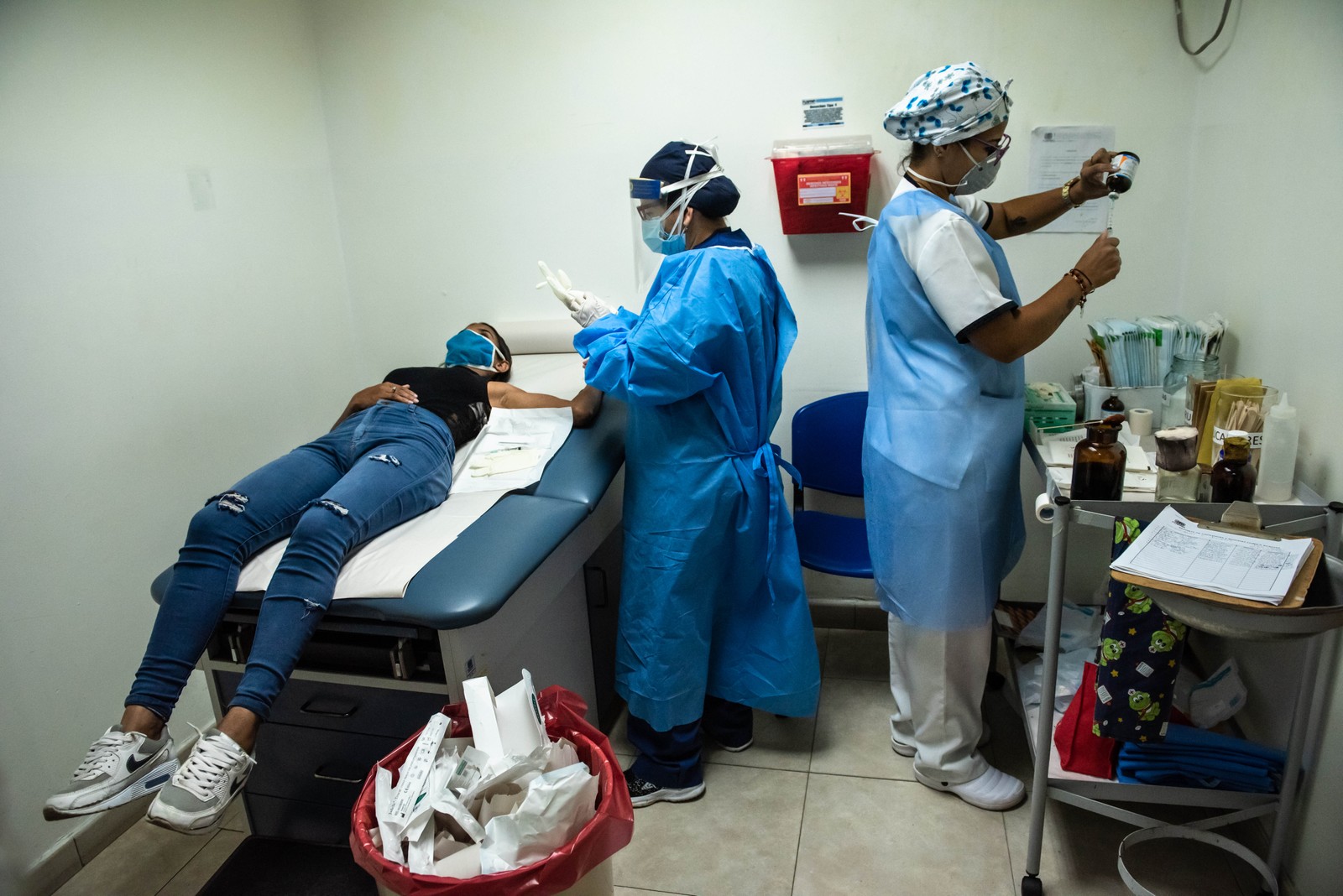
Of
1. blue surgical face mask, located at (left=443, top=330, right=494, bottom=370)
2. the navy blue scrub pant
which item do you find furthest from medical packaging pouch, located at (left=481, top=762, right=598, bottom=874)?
blue surgical face mask, located at (left=443, top=330, right=494, bottom=370)

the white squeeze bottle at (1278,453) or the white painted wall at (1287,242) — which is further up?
the white painted wall at (1287,242)

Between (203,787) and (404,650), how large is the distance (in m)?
0.37

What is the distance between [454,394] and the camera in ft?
7.79

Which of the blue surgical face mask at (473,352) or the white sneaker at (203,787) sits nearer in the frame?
the white sneaker at (203,787)

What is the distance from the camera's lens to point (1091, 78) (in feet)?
7.36

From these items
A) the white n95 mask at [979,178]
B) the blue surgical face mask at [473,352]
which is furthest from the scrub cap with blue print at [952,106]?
the blue surgical face mask at [473,352]

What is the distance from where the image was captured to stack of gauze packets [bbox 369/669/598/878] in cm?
121

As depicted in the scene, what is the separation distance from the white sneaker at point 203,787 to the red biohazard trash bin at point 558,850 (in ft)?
0.94

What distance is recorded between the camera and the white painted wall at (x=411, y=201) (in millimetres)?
1841

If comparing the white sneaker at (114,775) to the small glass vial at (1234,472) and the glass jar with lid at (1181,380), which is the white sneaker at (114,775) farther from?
the glass jar with lid at (1181,380)

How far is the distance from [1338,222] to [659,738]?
5.63ft

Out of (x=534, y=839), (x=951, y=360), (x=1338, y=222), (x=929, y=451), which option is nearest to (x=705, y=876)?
(x=534, y=839)

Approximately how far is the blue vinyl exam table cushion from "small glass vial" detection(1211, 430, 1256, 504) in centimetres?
121

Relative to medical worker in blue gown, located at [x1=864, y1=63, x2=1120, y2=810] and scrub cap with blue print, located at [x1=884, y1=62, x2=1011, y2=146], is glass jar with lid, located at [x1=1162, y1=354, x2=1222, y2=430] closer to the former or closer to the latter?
medical worker in blue gown, located at [x1=864, y1=63, x2=1120, y2=810]
